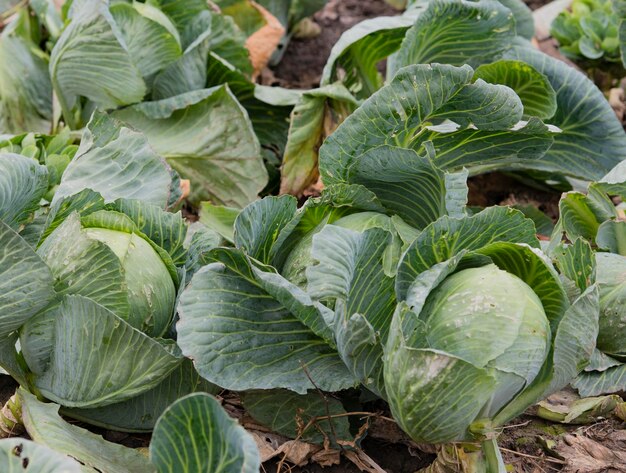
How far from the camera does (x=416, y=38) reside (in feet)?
8.63

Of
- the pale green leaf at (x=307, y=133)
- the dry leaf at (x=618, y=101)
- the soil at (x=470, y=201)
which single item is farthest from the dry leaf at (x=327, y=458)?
the dry leaf at (x=618, y=101)

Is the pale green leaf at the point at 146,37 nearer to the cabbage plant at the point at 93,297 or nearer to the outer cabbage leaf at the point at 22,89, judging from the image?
the outer cabbage leaf at the point at 22,89

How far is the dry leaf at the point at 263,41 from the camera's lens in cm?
354

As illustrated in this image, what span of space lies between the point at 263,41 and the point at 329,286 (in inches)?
81.5

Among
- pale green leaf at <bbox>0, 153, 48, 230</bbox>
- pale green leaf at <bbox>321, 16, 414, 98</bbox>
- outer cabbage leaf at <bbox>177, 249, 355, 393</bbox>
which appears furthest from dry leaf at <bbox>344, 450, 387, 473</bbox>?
pale green leaf at <bbox>321, 16, 414, 98</bbox>

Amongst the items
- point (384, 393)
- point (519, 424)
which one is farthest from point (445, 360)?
point (519, 424)

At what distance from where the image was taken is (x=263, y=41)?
356 centimetres

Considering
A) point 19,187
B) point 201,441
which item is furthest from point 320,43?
point 201,441

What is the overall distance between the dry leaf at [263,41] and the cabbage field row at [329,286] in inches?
32.3

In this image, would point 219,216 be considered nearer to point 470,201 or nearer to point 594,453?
point 470,201

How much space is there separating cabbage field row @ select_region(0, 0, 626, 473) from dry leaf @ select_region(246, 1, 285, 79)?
820mm

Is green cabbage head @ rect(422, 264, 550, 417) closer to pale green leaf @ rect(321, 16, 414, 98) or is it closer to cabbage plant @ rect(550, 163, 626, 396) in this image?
cabbage plant @ rect(550, 163, 626, 396)

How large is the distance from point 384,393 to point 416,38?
50.0 inches

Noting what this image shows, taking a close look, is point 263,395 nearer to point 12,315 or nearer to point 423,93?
point 12,315
